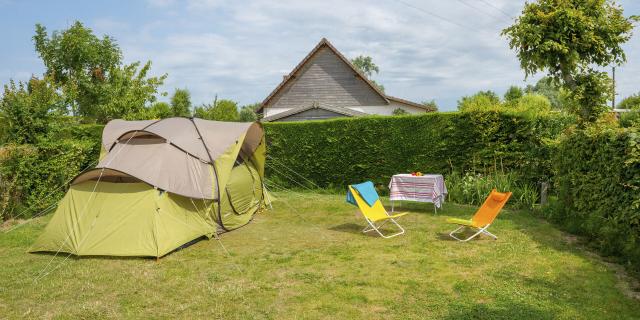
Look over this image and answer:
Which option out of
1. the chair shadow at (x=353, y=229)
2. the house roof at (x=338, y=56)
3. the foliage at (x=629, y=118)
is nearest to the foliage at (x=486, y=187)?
the foliage at (x=629, y=118)

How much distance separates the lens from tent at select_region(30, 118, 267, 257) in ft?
22.5

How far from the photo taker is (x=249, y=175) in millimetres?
10023

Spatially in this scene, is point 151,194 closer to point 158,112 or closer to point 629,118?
point 629,118

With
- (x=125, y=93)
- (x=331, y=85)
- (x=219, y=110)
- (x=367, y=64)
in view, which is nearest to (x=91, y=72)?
(x=125, y=93)

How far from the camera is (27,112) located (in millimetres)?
10531

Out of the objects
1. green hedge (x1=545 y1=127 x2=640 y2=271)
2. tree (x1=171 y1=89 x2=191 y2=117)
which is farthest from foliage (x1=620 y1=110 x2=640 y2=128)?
tree (x1=171 y1=89 x2=191 y2=117)

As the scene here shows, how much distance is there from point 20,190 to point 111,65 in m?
13.8

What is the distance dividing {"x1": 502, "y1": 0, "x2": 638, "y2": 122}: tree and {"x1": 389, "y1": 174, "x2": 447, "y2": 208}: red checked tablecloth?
312 cm

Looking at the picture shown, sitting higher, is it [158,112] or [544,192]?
[158,112]

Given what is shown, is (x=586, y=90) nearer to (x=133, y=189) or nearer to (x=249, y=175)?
(x=249, y=175)

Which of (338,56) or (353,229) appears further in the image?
(338,56)

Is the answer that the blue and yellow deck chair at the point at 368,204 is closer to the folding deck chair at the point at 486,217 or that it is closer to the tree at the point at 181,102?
the folding deck chair at the point at 486,217

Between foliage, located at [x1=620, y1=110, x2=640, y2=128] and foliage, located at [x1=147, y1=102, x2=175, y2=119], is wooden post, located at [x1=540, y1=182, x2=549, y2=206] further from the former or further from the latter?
foliage, located at [x1=147, y1=102, x2=175, y2=119]

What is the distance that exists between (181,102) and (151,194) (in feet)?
76.9
